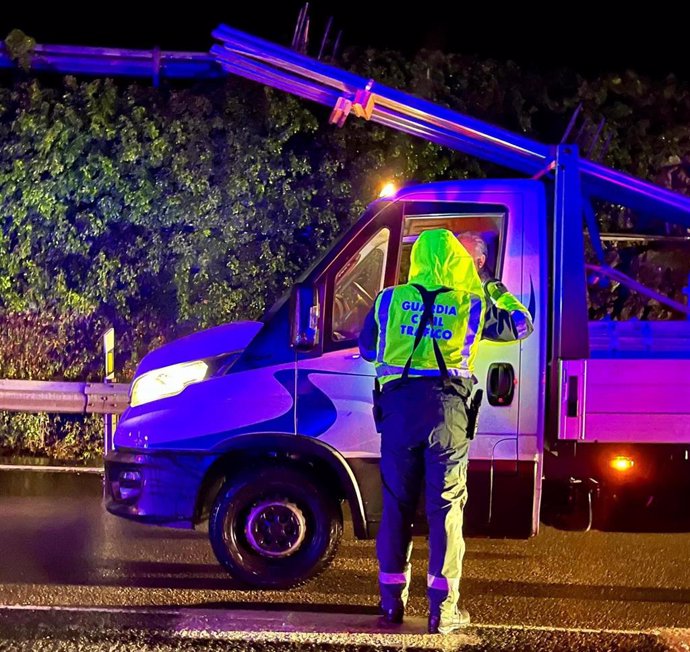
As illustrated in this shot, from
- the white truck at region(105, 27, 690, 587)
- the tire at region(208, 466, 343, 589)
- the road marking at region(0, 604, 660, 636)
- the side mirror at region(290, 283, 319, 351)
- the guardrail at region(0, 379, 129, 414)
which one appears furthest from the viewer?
the guardrail at region(0, 379, 129, 414)

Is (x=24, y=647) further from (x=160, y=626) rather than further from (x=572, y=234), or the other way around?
(x=572, y=234)

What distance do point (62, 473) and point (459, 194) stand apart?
208 inches

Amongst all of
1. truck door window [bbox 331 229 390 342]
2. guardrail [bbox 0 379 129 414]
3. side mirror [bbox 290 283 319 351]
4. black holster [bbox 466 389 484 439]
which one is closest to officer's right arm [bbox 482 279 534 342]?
black holster [bbox 466 389 484 439]

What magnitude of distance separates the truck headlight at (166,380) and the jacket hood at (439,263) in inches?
55.3

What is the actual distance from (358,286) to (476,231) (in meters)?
0.72

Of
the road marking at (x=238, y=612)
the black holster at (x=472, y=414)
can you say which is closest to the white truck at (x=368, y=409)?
the road marking at (x=238, y=612)

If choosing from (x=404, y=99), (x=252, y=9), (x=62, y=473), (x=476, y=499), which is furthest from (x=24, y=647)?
(x=252, y=9)

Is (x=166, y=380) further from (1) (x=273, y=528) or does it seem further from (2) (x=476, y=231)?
(2) (x=476, y=231)

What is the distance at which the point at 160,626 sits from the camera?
185 inches

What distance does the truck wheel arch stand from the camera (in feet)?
16.8

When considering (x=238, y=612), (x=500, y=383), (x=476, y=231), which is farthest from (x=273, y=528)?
(x=476, y=231)

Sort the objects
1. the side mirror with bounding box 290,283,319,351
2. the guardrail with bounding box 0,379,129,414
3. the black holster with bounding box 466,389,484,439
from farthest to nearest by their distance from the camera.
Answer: the guardrail with bounding box 0,379,129,414 < the side mirror with bounding box 290,283,319,351 < the black holster with bounding box 466,389,484,439

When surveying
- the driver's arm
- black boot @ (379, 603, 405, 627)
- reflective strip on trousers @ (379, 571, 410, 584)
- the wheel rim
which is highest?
the driver's arm

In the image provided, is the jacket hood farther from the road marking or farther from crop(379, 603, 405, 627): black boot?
the road marking
